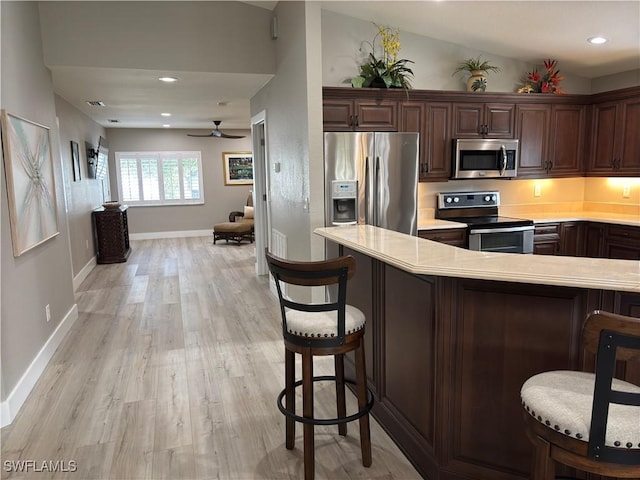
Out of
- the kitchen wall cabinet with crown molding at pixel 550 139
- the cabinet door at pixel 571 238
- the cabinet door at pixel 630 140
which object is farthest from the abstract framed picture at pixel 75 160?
the cabinet door at pixel 630 140

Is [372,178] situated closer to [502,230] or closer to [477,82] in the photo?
[502,230]

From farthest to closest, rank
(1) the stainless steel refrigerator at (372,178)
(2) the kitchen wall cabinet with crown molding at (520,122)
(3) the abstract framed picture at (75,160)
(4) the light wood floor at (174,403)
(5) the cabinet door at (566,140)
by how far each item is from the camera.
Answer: (3) the abstract framed picture at (75,160) → (5) the cabinet door at (566,140) → (2) the kitchen wall cabinet with crown molding at (520,122) → (1) the stainless steel refrigerator at (372,178) → (4) the light wood floor at (174,403)

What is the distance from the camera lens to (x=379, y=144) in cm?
396

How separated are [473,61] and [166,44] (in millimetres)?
3097

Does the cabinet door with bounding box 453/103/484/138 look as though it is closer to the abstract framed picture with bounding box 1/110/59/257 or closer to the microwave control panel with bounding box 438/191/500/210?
the microwave control panel with bounding box 438/191/500/210

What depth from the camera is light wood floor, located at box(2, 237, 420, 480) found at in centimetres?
218

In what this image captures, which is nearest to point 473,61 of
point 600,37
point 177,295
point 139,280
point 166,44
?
point 600,37

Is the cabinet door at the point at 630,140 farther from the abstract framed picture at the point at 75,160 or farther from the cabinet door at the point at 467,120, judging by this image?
the abstract framed picture at the point at 75,160

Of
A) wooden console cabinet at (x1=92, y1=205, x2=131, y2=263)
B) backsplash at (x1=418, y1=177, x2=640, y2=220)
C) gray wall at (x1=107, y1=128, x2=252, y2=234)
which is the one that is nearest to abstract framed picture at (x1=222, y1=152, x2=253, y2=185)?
gray wall at (x1=107, y1=128, x2=252, y2=234)

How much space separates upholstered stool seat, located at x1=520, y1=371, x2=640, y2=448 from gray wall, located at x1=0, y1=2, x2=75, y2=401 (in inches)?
111

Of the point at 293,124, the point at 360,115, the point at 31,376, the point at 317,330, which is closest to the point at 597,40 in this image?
the point at 360,115

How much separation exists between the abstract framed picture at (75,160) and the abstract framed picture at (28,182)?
2302 millimetres

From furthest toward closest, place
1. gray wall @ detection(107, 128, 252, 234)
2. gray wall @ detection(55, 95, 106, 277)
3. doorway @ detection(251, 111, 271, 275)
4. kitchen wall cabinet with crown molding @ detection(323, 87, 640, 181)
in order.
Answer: gray wall @ detection(107, 128, 252, 234), doorway @ detection(251, 111, 271, 275), gray wall @ detection(55, 95, 106, 277), kitchen wall cabinet with crown molding @ detection(323, 87, 640, 181)

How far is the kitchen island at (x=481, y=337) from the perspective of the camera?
1614 mm
